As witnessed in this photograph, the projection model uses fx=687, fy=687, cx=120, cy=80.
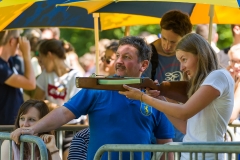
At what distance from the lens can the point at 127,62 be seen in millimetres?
5664

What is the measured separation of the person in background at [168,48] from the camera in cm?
661

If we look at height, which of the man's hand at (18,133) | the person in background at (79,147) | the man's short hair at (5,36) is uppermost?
the man's short hair at (5,36)

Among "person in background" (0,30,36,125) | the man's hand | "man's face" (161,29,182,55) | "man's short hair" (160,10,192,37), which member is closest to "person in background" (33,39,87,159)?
"person in background" (0,30,36,125)

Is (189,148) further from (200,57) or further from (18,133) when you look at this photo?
(18,133)

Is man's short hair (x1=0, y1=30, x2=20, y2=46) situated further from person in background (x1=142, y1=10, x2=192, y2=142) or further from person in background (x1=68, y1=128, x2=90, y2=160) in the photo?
person in background (x1=68, y1=128, x2=90, y2=160)

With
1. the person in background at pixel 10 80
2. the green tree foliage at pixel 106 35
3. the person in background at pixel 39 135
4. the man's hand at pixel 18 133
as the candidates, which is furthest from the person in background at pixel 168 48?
the green tree foliage at pixel 106 35

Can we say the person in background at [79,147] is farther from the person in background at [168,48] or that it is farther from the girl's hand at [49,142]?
the person in background at [168,48]

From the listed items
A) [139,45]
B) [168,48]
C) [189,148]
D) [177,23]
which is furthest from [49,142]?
[177,23]

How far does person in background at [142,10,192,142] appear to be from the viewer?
661 centimetres

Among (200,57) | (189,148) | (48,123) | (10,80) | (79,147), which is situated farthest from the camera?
(10,80)

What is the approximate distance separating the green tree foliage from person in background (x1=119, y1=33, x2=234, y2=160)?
17500 millimetres

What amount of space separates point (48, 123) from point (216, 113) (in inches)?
52.5

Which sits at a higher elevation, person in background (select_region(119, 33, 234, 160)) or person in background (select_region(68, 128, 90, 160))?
person in background (select_region(119, 33, 234, 160))

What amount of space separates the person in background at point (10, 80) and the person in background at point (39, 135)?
92.9 inches
